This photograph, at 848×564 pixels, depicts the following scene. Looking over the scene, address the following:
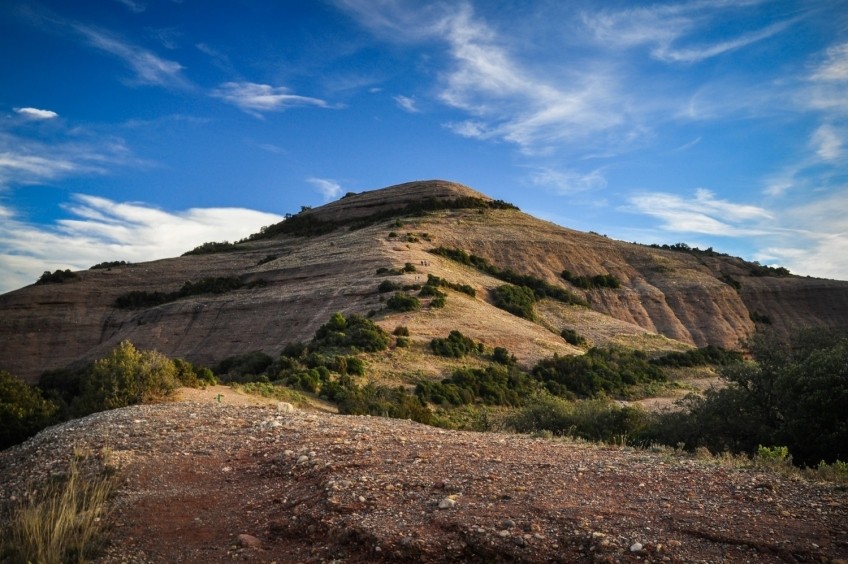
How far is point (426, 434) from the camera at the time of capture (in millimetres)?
9234

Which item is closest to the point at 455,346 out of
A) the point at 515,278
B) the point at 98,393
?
the point at 98,393

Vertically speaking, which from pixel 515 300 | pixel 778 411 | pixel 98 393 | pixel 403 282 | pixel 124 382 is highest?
pixel 403 282

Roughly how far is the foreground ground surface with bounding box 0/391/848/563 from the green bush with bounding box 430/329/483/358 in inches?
683

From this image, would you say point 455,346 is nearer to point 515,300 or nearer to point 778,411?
point 515,300

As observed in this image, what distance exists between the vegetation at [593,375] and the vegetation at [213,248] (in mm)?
37137

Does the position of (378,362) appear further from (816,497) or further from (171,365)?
(816,497)

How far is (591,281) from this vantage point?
162ft

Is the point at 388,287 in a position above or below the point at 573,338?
above

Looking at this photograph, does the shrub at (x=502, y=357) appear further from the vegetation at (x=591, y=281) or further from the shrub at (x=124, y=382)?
the vegetation at (x=591, y=281)

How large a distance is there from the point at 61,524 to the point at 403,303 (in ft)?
82.1

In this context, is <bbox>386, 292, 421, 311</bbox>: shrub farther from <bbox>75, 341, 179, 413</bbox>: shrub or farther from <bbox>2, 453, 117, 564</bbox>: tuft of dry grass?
<bbox>2, 453, 117, 564</bbox>: tuft of dry grass

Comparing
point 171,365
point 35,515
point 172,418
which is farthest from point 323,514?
point 171,365

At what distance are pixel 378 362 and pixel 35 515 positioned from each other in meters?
18.2

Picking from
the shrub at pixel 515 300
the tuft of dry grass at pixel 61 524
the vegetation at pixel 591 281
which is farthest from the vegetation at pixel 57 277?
the tuft of dry grass at pixel 61 524
